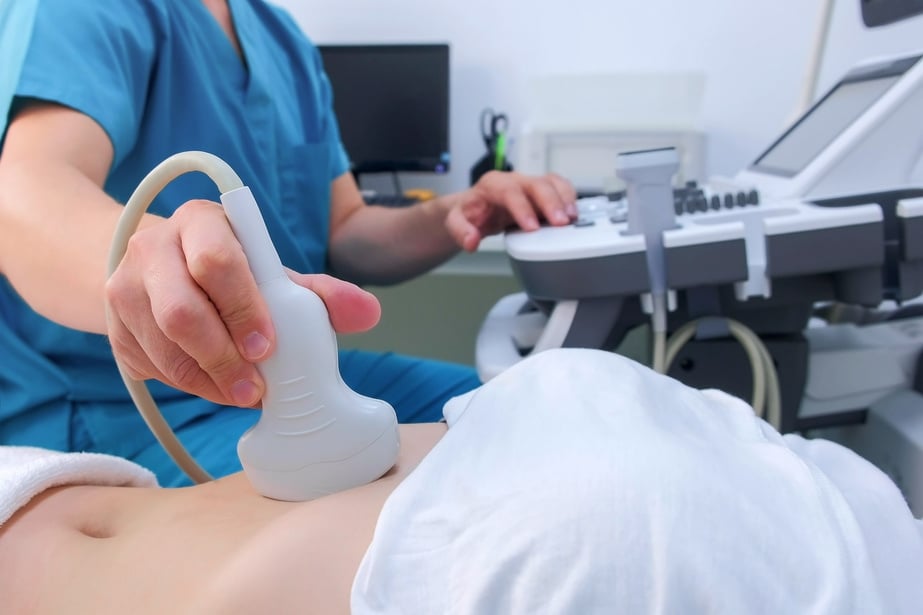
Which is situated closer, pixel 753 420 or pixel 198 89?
pixel 753 420

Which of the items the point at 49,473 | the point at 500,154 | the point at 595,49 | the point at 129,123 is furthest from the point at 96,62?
the point at 595,49

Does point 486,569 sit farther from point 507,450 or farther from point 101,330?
point 101,330

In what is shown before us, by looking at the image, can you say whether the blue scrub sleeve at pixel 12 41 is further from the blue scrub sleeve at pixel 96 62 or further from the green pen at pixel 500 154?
the green pen at pixel 500 154

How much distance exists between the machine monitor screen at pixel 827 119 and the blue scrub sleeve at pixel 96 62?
0.64m

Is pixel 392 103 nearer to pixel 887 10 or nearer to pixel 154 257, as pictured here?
pixel 887 10

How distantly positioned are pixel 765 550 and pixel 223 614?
271 millimetres

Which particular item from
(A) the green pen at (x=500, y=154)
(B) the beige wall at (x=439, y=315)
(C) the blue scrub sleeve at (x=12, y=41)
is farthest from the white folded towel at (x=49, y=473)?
(A) the green pen at (x=500, y=154)

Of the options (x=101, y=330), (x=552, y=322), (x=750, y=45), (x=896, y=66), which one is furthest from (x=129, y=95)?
(x=750, y=45)

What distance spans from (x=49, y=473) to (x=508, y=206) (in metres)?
0.47

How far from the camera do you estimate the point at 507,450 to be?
381 millimetres

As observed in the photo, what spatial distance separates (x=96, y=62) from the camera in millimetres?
591

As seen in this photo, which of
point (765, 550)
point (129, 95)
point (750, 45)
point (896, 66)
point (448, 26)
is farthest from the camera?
point (448, 26)

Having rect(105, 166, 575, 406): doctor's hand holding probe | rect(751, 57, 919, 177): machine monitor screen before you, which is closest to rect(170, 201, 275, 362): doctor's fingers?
rect(105, 166, 575, 406): doctor's hand holding probe

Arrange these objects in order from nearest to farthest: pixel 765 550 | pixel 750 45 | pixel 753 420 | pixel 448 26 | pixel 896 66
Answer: pixel 765 550
pixel 753 420
pixel 896 66
pixel 750 45
pixel 448 26
